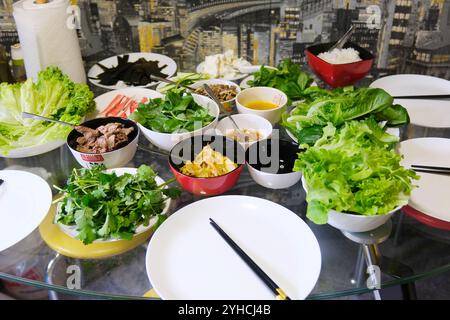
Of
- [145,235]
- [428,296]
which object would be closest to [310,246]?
[145,235]

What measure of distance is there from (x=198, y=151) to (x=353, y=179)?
51cm

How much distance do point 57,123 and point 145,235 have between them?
61 centimetres

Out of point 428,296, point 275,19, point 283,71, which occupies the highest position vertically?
point 275,19

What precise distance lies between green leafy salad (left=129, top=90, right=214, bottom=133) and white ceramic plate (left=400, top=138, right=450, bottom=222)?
2.25ft

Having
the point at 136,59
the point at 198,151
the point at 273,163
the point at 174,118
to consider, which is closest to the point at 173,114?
the point at 174,118

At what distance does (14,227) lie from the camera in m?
1.15

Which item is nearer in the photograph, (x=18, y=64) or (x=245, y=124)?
(x=245, y=124)

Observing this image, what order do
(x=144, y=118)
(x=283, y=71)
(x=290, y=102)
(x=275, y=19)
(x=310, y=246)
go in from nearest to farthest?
1. (x=310, y=246)
2. (x=144, y=118)
3. (x=290, y=102)
4. (x=283, y=71)
5. (x=275, y=19)

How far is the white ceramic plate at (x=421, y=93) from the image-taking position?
1506 mm

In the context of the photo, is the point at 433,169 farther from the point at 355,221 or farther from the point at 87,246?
the point at 87,246

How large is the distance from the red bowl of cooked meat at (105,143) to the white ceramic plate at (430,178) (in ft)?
2.94

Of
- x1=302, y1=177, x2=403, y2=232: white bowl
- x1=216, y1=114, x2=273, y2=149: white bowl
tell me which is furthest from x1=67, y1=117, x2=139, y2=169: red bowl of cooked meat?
x1=302, y1=177, x2=403, y2=232: white bowl

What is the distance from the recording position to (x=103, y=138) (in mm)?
1356
